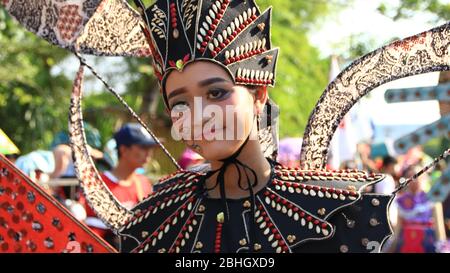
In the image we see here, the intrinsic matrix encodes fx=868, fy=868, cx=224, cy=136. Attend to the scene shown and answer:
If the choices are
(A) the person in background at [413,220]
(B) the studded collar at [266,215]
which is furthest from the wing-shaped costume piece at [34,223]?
(A) the person in background at [413,220]

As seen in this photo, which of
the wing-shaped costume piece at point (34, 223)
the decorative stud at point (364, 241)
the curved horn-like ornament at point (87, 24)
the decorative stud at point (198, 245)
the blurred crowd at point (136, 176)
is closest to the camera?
the decorative stud at point (364, 241)

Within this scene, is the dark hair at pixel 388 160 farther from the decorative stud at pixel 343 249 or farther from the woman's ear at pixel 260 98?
the decorative stud at pixel 343 249

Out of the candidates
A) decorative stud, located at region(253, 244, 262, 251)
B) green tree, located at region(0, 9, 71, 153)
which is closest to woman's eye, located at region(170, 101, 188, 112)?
decorative stud, located at region(253, 244, 262, 251)

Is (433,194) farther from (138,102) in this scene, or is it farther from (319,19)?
(138,102)

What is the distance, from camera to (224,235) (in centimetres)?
264

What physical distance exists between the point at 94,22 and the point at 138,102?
1522 cm

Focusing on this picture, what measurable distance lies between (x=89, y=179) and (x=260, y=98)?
0.92 metres

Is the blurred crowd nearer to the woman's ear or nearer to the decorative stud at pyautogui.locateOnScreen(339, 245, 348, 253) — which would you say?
the woman's ear

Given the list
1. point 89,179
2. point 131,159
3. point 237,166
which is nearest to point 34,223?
point 89,179

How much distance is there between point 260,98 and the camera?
108 inches

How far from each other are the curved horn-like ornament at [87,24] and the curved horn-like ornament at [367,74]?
876mm

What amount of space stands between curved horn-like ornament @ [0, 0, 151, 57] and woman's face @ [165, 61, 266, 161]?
859 mm

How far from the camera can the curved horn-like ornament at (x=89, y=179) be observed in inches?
128

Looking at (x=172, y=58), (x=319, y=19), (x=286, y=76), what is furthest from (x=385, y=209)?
(x=319, y=19)
